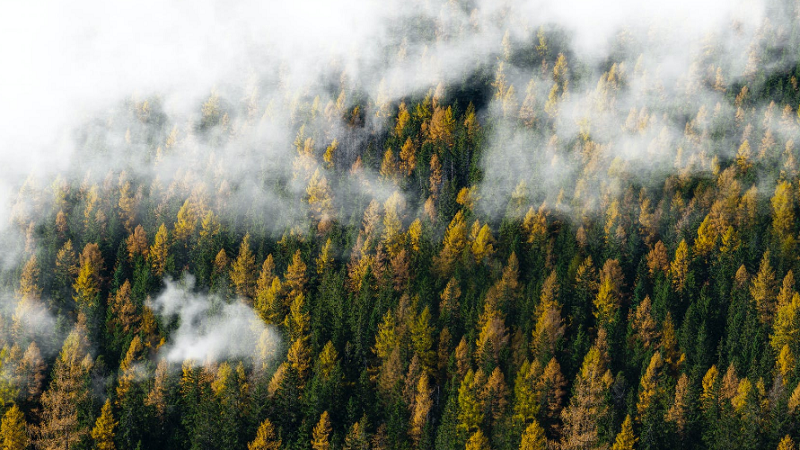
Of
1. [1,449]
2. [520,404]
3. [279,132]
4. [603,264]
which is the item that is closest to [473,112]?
[279,132]

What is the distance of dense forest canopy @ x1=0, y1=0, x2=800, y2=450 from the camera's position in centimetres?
8400

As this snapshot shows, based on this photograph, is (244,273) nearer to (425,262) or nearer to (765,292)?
(425,262)

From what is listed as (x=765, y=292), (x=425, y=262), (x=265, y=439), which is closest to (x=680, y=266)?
(x=765, y=292)

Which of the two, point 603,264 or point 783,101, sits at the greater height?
point 783,101

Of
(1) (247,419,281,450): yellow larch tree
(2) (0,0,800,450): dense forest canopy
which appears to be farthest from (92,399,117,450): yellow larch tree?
(1) (247,419,281,450): yellow larch tree

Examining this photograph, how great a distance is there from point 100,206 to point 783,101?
148 meters

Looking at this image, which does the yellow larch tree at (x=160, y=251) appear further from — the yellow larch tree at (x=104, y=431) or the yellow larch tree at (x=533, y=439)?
the yellow larch tree at (x=533, y=439)

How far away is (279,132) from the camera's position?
6521 inches

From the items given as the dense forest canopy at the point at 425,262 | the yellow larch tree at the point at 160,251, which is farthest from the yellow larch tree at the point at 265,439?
the yellow larch tree at the point at 160,251

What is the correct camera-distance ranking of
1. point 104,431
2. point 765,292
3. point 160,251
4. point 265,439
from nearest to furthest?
point 265,439, point 104,431, point 765,292, point 160,251

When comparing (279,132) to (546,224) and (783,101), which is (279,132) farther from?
(783,101)

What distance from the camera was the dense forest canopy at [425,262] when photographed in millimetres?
84000

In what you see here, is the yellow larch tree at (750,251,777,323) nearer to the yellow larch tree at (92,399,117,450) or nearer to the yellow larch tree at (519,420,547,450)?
the yellow larch tree at (519,420,547,450)

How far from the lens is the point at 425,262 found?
113562 mm
